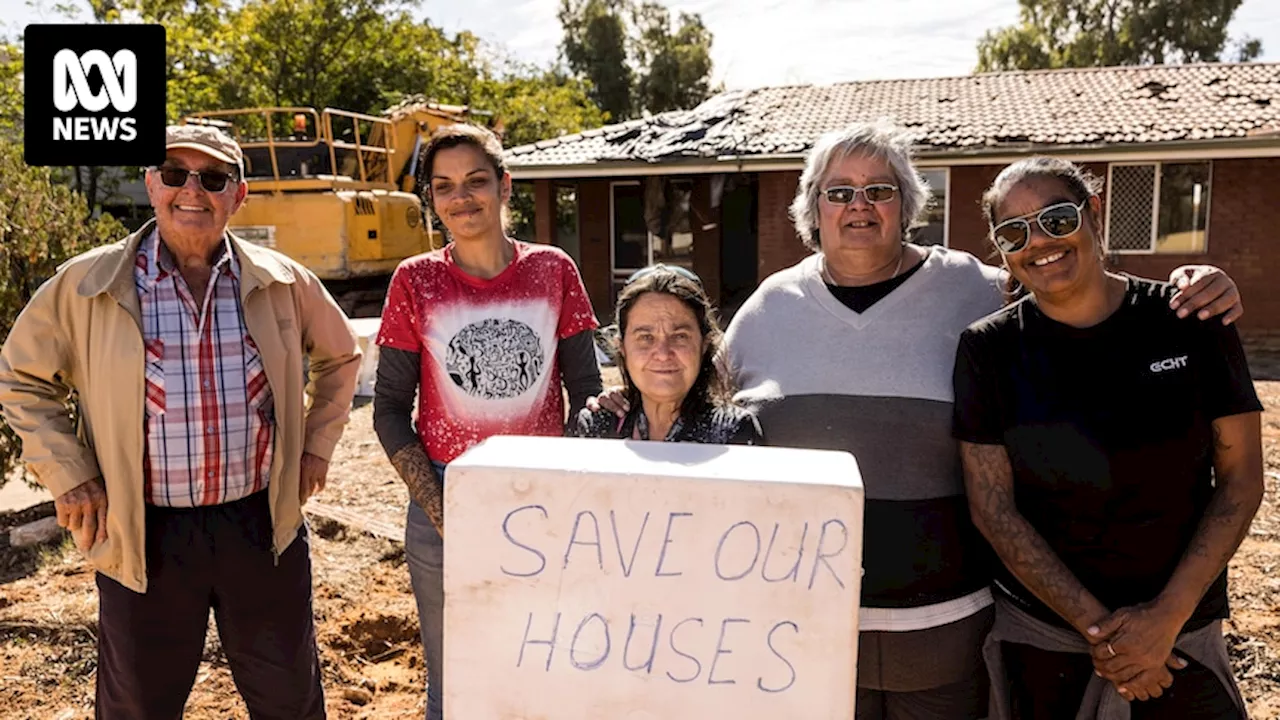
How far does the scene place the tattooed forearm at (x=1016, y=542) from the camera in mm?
1910

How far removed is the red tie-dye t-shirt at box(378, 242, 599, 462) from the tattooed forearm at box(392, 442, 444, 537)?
0.16ft

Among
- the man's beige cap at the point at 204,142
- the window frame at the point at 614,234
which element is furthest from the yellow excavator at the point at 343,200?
the man's beige cap at the point at 204,142

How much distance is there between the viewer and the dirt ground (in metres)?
3.36

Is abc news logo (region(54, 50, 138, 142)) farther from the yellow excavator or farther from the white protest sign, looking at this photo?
the yellow excavator

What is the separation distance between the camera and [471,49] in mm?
27453

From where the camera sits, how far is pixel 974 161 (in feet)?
41.2

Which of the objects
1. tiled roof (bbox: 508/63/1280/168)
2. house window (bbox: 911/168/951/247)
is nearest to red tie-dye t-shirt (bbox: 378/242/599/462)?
tiled roof (bbox: 508/63/1280/168)

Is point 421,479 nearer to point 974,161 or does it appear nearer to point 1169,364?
point 1169,364

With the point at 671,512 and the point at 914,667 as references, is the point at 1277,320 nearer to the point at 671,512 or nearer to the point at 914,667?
the point at 914,667

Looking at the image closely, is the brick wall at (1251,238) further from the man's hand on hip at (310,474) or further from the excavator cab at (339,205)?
the man's hand on hip at (310,474)

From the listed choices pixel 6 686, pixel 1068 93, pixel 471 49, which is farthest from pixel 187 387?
pixel 471 49

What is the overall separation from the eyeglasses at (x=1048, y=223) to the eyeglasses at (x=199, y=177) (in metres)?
2.04

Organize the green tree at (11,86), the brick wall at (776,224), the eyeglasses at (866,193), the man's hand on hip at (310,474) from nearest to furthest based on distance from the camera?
1. the eyeglasses at (866,193)
2. the man's hand on hip at (310,474)
3. the brick wall at (776,224)
4. the green tree at (11,86)

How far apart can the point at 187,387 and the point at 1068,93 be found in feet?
50.4
